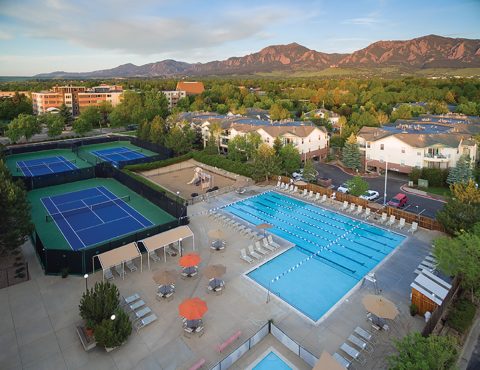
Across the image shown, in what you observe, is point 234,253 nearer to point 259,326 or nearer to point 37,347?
point 259,326

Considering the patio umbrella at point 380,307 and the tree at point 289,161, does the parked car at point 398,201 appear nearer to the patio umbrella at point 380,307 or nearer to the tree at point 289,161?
the tree at point 289,161

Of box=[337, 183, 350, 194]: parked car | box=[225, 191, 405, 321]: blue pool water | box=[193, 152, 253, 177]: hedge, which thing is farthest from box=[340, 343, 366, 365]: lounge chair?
box=[193, 152, 253, 177]: hedge

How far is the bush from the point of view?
16250 millimetres

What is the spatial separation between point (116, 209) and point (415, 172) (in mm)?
35535

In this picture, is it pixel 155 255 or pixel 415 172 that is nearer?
pixel 155 255

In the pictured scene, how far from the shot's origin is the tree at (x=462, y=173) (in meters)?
37.2

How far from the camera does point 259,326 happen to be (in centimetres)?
1698

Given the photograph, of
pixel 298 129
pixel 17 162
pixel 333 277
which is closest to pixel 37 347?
pixel 333 277

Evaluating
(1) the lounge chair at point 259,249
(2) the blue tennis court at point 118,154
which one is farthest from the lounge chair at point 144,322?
(2) the blue tennis court at point 118,154

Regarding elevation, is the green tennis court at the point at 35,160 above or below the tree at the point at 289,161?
below

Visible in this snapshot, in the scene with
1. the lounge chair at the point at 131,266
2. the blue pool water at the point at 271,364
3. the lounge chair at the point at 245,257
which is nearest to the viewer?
the blue pool water at the point at 271,364

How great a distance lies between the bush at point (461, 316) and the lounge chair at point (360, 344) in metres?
4.72

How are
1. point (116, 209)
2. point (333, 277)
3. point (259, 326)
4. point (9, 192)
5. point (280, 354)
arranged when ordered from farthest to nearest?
point (116, 209), point (9, 192), point (333, 277), point (259, 326), point (280, 354)

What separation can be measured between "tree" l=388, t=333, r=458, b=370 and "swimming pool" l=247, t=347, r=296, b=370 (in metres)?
4.59
